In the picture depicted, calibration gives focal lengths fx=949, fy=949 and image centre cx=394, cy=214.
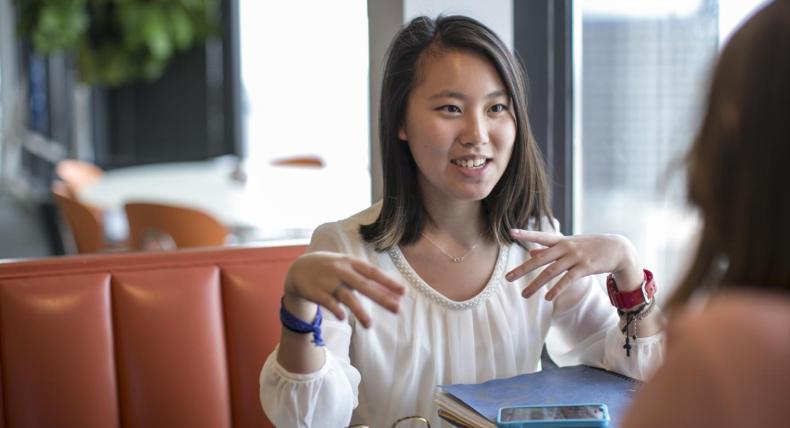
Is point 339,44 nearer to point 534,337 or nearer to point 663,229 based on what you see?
point 663,229

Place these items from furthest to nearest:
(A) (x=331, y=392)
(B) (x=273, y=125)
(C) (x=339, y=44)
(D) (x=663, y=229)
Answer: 1. (B) (x=273, y=125)
2. (C) (x=339, y=44)
3. (D) (x=663, y=229)
4. (A) (x=331, y=392)

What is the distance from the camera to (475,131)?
167cm

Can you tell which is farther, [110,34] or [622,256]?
[110,34]

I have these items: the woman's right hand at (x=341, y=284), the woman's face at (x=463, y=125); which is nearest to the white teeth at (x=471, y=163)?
the woman's face at (x=463, y=125)

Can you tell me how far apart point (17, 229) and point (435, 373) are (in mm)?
7477

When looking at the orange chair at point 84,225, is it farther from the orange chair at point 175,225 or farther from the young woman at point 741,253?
the young woman at point 741,253

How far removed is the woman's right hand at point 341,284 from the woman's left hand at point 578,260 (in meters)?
0.33

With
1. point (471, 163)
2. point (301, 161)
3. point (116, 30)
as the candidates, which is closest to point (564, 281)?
point (471, 163)

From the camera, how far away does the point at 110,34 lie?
874 cm

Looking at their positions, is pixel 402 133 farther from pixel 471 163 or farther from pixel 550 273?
pixel 550 273

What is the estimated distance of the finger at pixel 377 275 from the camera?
3.89ft

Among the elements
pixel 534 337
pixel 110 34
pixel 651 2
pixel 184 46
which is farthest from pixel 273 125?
pixel 534 337

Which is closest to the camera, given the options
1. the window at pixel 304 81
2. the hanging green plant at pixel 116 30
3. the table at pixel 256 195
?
the table at pixel 256 195

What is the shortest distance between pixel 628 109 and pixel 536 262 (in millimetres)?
1268
